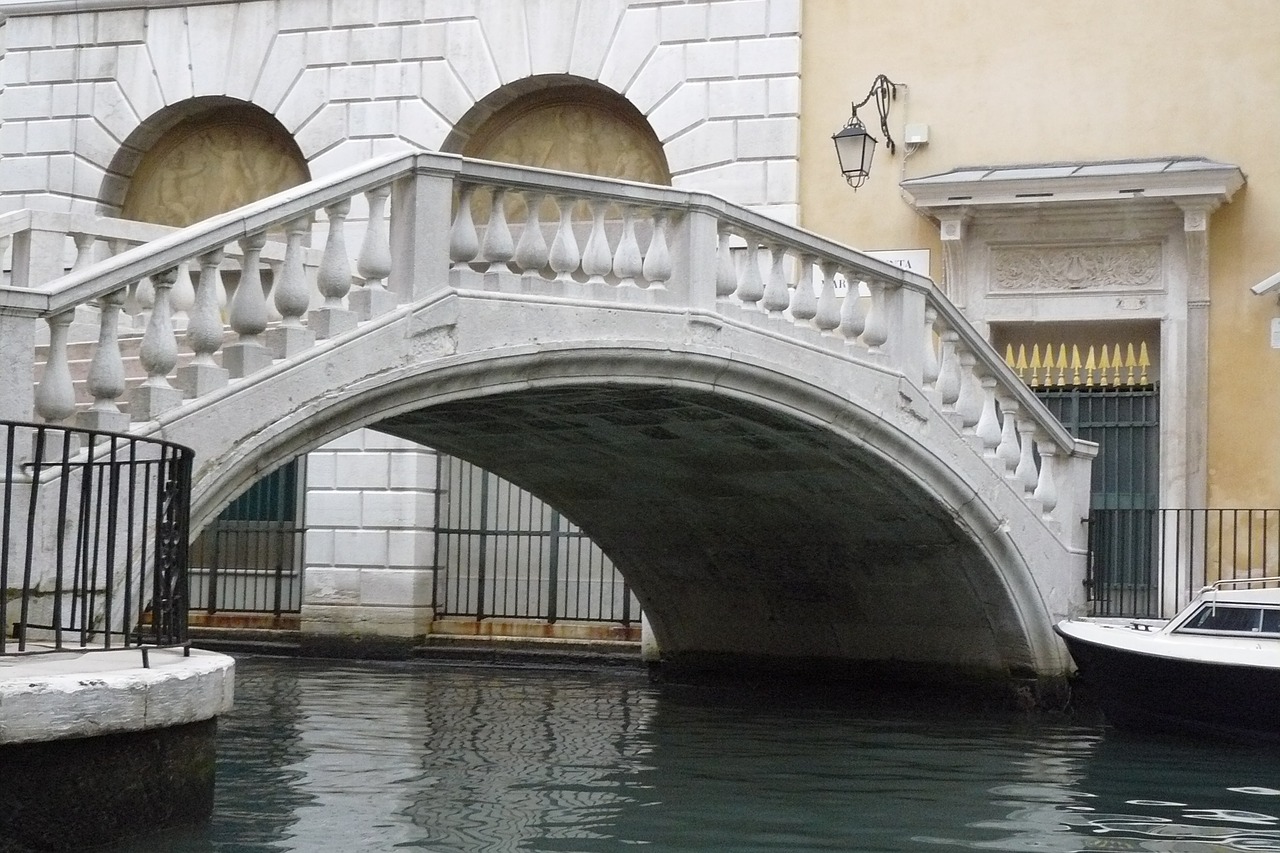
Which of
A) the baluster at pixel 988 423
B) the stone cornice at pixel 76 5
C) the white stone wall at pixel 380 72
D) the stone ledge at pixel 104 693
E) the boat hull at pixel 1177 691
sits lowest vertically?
the boat hull at pixel 1177 691

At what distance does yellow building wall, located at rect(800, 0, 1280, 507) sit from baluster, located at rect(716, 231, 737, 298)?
457 cm

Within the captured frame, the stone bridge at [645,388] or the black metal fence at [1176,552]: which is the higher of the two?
the stone bridge at [645,388]

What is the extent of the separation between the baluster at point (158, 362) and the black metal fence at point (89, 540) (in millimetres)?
139

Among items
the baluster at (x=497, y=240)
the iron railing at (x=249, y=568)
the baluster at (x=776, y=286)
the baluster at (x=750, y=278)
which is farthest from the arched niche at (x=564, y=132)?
the baluster at (x=497, y=240)

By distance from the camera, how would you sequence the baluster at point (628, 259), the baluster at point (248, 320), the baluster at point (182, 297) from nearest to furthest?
the baluster at point (248, 320) → the baluster at point (182, 297) → the baluster at point (628, 259)

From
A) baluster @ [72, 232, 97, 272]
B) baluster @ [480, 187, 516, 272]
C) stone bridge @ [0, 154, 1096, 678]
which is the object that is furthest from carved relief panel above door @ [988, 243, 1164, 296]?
baluster @ [72, 232, 97, 272]

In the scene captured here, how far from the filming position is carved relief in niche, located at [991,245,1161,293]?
504 inches

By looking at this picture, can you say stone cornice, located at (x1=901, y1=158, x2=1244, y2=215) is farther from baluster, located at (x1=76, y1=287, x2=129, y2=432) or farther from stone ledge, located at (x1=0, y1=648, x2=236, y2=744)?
stone ledge, located at (x1=0, y1=648, x2=236, y2=744)

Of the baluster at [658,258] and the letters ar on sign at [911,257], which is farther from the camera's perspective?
the letters ar on sign at [911,257]

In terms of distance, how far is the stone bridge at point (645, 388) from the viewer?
272 inches

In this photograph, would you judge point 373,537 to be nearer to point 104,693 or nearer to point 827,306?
point 827,306

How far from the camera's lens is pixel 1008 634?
1109 cm

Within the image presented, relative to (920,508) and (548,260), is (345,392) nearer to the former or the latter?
(548,260)

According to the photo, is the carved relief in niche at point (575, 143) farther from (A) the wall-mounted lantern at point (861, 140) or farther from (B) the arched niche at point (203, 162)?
(B) the arched niche at point (203, 162)
